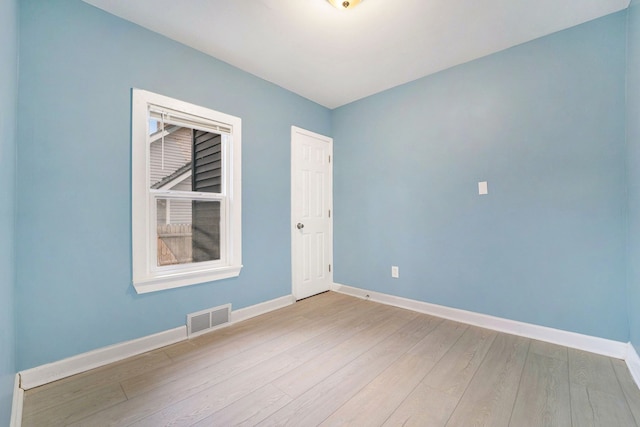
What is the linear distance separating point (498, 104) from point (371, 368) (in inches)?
103

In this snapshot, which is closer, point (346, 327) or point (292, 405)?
point (292, 405)

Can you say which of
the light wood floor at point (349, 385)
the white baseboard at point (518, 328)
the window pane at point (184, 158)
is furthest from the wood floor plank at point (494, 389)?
the window pane at point (184, 158)

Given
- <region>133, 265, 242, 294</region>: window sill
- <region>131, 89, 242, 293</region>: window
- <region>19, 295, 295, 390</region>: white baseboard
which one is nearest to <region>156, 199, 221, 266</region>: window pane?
<region>131, 89, 242, 293</region>: window

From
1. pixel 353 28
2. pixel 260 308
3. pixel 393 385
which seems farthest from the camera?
pixel 260 308

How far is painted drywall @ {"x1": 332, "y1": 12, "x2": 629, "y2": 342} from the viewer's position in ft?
6.54

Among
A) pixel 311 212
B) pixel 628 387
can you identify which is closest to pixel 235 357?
pixel 311 212

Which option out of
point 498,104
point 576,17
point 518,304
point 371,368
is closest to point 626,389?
point 518,304

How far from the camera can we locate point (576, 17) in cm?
200

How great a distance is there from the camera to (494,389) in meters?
1.62

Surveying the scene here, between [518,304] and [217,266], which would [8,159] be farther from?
[518,304]

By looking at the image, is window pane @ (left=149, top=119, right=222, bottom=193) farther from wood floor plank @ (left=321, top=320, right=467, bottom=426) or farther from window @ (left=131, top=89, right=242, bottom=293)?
wood floor plank @ (left=321, top=320, right=467, bottom=426)

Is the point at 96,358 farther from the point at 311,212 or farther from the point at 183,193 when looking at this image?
the point at 311,212

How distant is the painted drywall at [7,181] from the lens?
116 centimetres

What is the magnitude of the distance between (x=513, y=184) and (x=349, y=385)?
2.24 meters
